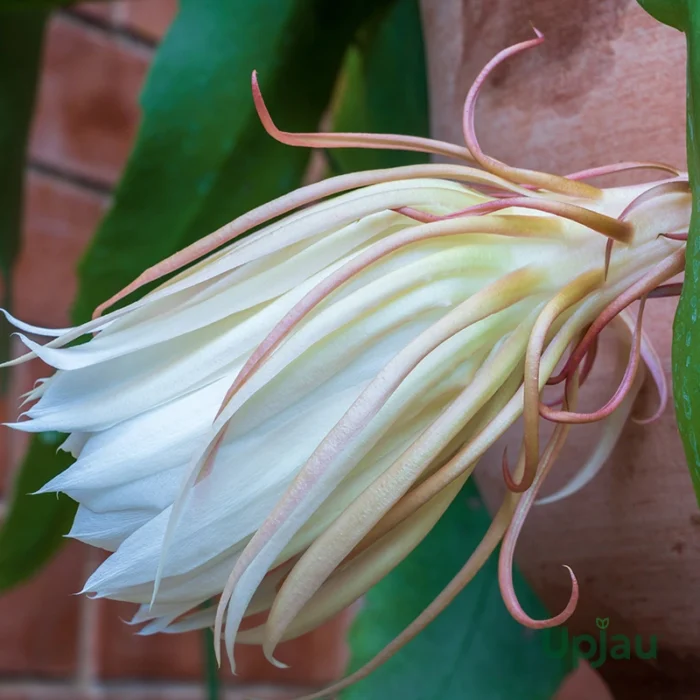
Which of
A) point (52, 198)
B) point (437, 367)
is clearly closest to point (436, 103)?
point (437, 367)

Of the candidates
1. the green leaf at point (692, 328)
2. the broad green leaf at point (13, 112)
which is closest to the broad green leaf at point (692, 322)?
the green leaf at point (692, 328)

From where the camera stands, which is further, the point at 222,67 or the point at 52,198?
the point at 52,198

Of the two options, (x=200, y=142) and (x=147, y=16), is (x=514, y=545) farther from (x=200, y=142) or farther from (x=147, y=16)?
(x=147, y=16)

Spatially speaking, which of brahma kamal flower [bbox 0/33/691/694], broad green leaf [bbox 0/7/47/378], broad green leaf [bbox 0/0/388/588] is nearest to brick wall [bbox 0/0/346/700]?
broad green leaf [bbox 0/7/47/378]

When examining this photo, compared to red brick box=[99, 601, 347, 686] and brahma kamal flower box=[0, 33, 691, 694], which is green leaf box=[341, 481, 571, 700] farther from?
red brick box=[99, 601, 347, 686]

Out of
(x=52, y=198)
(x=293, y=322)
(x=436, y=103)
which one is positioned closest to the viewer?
(x=293, y=322)

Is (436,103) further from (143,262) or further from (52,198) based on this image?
(52,198)
